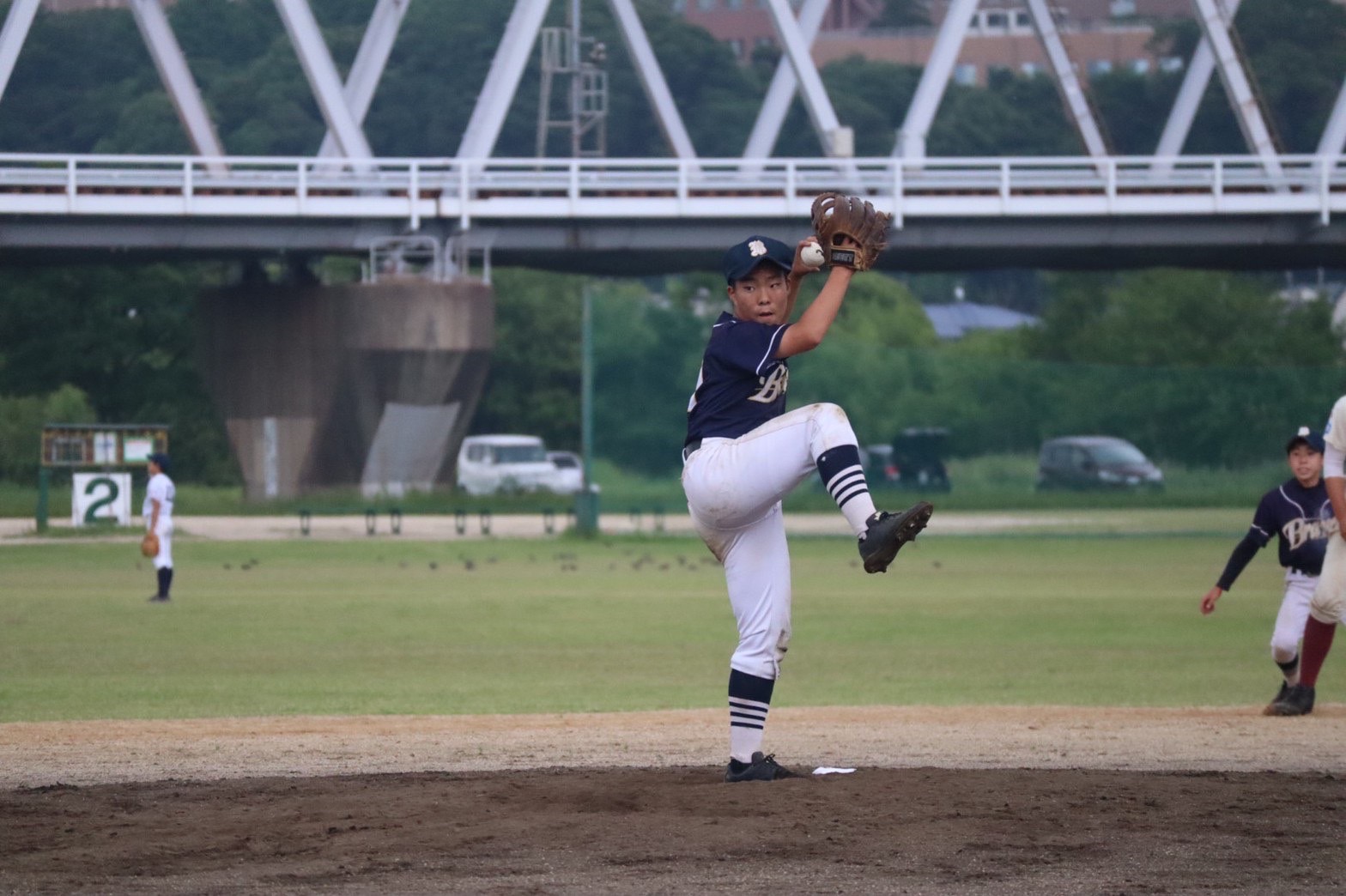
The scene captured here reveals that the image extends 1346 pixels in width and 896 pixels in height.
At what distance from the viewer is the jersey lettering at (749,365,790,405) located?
7484 mm

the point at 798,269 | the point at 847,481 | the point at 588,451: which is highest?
the point at 798,269

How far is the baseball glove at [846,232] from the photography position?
7344mm

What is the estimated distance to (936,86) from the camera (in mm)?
48531

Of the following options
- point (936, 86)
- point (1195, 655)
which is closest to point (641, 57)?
point (936, 86)

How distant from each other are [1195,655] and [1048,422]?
23.3 meters

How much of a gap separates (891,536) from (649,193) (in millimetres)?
44757

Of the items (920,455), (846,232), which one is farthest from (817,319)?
(920,455)

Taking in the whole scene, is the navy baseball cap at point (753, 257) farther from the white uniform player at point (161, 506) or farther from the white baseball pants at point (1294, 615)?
the white uniform player at point (161, 506)

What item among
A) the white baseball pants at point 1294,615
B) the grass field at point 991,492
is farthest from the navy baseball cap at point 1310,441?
the grass field at point 991,492

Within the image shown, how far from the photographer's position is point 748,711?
24.9 feet

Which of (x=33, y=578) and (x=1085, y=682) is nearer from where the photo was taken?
(x=1085, y=682)

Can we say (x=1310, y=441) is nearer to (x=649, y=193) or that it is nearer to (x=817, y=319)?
(x=817, y=319)

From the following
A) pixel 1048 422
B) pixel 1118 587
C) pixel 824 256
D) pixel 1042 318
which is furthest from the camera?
pixel 1042 318

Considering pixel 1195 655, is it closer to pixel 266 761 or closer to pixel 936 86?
pixel 266 761
